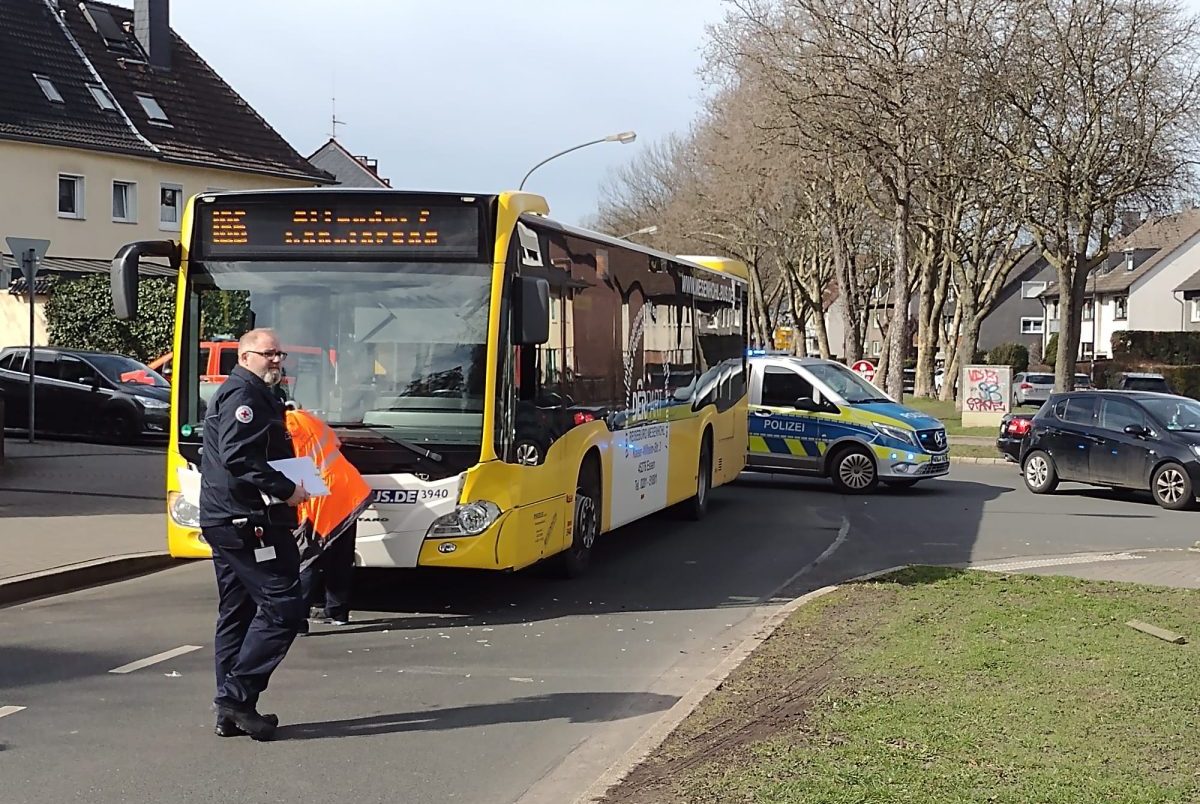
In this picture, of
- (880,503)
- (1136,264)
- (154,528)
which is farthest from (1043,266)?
(154,528)

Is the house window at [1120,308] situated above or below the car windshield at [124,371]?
above

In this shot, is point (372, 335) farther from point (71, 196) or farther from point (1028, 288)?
point (1028, 288)

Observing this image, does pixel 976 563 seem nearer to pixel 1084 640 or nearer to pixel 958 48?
pixel 1084 640

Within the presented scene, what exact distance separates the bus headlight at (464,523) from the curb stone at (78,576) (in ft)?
10.5

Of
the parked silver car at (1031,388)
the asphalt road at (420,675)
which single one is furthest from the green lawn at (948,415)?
the asphalt road at (420,675)

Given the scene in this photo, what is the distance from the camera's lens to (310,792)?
19.3ft

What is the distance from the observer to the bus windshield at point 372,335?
966cm

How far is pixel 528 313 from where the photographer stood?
32.0 ft

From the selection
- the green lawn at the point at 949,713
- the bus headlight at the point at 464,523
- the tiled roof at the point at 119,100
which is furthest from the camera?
the tiled roof at the point at 119,100

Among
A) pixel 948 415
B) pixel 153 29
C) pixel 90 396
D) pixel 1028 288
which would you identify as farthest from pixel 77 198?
pixel 1028 288

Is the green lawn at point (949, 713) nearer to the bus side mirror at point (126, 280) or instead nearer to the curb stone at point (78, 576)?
the bus side mirror at point (126, 280)

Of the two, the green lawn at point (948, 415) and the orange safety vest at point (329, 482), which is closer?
the orange safety vest at point (329, 482)

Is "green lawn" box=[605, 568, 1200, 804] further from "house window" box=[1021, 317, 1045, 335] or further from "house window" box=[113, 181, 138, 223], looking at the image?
"house window" box=[1021, 317, 1045, 335]

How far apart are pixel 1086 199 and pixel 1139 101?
2290mm
